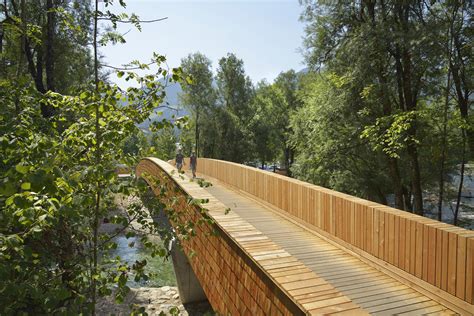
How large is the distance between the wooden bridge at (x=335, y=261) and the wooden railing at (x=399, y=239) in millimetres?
14

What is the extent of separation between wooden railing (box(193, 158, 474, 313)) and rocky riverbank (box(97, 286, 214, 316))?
617 centimetres

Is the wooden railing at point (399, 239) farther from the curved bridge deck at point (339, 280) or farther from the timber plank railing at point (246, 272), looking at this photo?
the timber plank railing at point (246, 272)

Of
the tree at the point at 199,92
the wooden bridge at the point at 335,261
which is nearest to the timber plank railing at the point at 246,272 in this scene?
the wooden bridge at the point at 335,261

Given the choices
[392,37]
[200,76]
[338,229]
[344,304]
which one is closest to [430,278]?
[338,229]

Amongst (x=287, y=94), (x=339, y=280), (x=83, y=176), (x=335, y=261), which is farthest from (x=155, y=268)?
(x=287, y=94)

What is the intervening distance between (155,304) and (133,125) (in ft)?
39.4

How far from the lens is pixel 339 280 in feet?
18.4

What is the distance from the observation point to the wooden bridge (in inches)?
138

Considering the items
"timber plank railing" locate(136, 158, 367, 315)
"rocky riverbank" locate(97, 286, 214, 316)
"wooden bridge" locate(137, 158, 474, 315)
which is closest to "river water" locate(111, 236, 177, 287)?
"rocky riverbank" locate(97, 286, 214, 316)

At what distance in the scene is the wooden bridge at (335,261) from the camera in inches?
138

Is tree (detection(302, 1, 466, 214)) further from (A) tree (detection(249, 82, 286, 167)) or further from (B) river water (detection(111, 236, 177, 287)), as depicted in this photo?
(A) tree (detection(249, 82, 286, 167))

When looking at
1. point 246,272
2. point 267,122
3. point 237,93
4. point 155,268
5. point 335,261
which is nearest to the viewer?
point 246,272

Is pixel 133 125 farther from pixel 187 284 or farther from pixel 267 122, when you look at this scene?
pixel 267 122

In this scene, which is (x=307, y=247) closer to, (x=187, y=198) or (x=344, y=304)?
(x=344, y=304)
